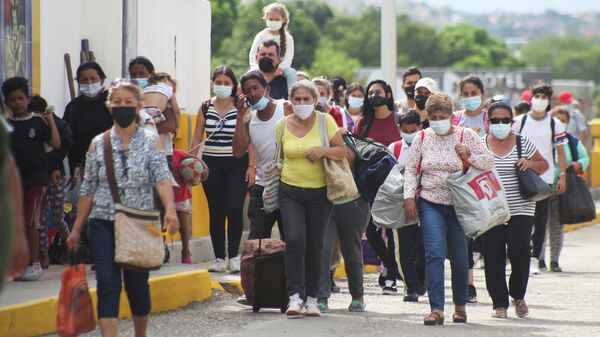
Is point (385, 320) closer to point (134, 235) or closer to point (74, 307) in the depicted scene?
point (134, 235)

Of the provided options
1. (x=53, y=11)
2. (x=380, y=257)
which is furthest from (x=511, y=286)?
(x=53, y=11)

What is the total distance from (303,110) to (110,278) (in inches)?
104

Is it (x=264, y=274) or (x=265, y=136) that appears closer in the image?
(x=264, y=274)

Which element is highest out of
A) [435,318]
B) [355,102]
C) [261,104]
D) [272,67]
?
[272,67]

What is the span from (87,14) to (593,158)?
16.3m

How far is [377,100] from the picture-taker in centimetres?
1254

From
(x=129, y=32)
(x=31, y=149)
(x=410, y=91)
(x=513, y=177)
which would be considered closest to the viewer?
(x=513, y=177)

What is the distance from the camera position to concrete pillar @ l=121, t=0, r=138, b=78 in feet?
42.7

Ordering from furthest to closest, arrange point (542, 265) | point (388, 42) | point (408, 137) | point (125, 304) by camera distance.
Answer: point (388, 42) → point (542, 265) → point (408, 137) → point (125, 304)

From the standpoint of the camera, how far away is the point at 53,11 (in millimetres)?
13477

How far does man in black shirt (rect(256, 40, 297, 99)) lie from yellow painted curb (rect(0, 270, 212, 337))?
196 cm

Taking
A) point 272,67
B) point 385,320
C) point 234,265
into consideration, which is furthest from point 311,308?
point 272,67

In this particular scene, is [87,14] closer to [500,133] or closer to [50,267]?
[50,267]

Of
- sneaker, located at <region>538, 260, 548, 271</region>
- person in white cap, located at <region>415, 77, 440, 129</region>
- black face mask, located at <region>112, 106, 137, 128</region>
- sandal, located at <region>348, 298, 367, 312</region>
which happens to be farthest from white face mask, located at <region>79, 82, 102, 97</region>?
sneaker, located at <region>538, 260, 548, 271</region>
